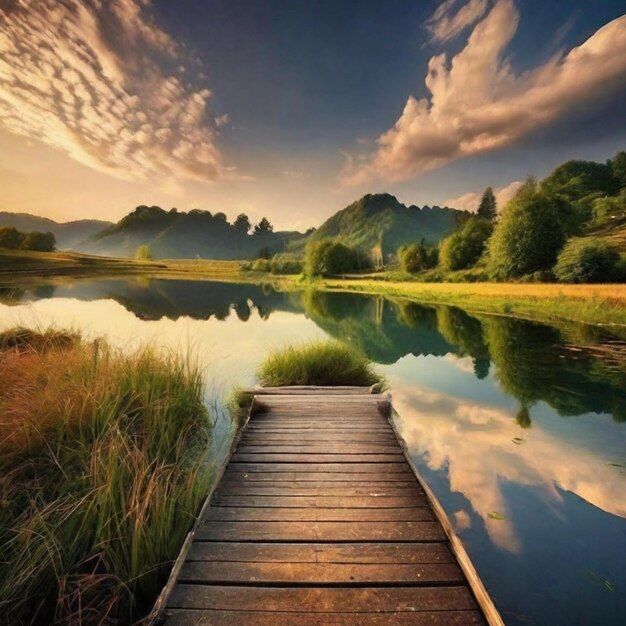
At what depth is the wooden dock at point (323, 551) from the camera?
103 inches

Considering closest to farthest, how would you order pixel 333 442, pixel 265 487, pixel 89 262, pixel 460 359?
1. pixel 265 487
2. pixel 333 442
3. pixel 460 359
4. pixel 89 262

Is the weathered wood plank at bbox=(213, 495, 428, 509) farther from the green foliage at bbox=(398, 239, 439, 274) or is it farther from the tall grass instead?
the green foliage at bbox=(398, 239, 439, 274)

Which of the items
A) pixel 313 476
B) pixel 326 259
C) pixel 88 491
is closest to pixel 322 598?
pixel 313 476

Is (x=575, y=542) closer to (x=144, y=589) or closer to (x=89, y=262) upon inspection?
(x=144, y=589)

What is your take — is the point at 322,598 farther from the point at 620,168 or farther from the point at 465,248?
the point at 620,168

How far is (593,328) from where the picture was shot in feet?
66.3

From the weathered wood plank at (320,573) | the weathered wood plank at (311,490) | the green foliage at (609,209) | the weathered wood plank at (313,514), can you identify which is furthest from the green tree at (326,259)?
the weathered wood plank at (320,573)

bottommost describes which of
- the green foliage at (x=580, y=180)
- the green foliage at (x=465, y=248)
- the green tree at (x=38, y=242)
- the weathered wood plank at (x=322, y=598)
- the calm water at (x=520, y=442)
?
the calm water at (x=520, y=442)

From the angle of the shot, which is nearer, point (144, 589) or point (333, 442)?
point (144, 589)

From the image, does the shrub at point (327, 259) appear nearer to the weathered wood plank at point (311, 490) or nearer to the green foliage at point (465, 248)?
the green foliage at point (465, 248)

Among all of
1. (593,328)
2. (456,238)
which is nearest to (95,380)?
(593,328)

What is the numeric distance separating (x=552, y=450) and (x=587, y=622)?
4.37 metres

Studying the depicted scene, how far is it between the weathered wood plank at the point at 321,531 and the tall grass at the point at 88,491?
0.48 metres

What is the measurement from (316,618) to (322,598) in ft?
0.58
